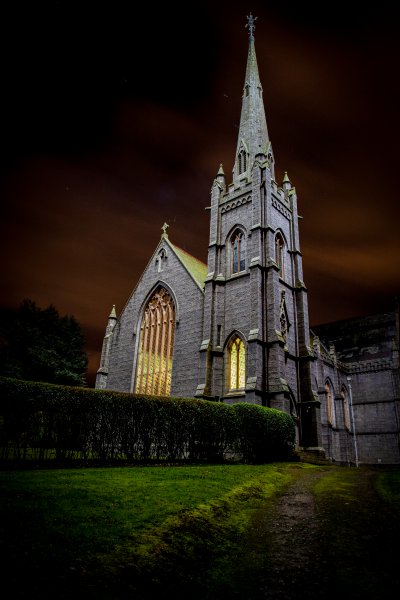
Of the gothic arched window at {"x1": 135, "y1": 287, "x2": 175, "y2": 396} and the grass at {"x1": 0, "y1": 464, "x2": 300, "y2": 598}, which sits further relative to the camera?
the gothic arched window at {"x1": 135, "y1": 287, "x2": 175, "y2": 396}

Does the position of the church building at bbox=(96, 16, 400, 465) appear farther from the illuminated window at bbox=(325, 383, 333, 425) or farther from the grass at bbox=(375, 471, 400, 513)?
the grass at bbox=(375, 471, 400, 513)

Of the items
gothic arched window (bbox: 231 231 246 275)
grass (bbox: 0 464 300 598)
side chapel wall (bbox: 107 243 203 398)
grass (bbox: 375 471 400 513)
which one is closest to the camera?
grass (bbox: 0 464 300 598)

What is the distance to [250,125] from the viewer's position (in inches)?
1286

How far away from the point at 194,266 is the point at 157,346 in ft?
25.2

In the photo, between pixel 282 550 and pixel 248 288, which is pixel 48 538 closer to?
pixel 282 550

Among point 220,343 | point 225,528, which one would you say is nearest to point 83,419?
point 225,528

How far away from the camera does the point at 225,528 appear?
6.38 m

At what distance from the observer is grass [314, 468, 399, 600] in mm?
4246

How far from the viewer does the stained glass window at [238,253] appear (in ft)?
88.0

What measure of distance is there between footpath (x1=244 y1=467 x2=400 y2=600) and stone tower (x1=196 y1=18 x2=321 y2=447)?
13173 millimetres

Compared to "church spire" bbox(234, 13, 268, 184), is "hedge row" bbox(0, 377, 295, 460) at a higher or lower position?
lower

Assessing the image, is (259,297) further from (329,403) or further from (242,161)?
(329,403)

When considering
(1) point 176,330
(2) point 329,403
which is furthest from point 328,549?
(2) point 329,403

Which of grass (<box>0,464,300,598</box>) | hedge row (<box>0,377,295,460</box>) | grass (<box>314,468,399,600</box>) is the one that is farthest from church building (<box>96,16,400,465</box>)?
grass (<box>0,464,300,598</box>)
